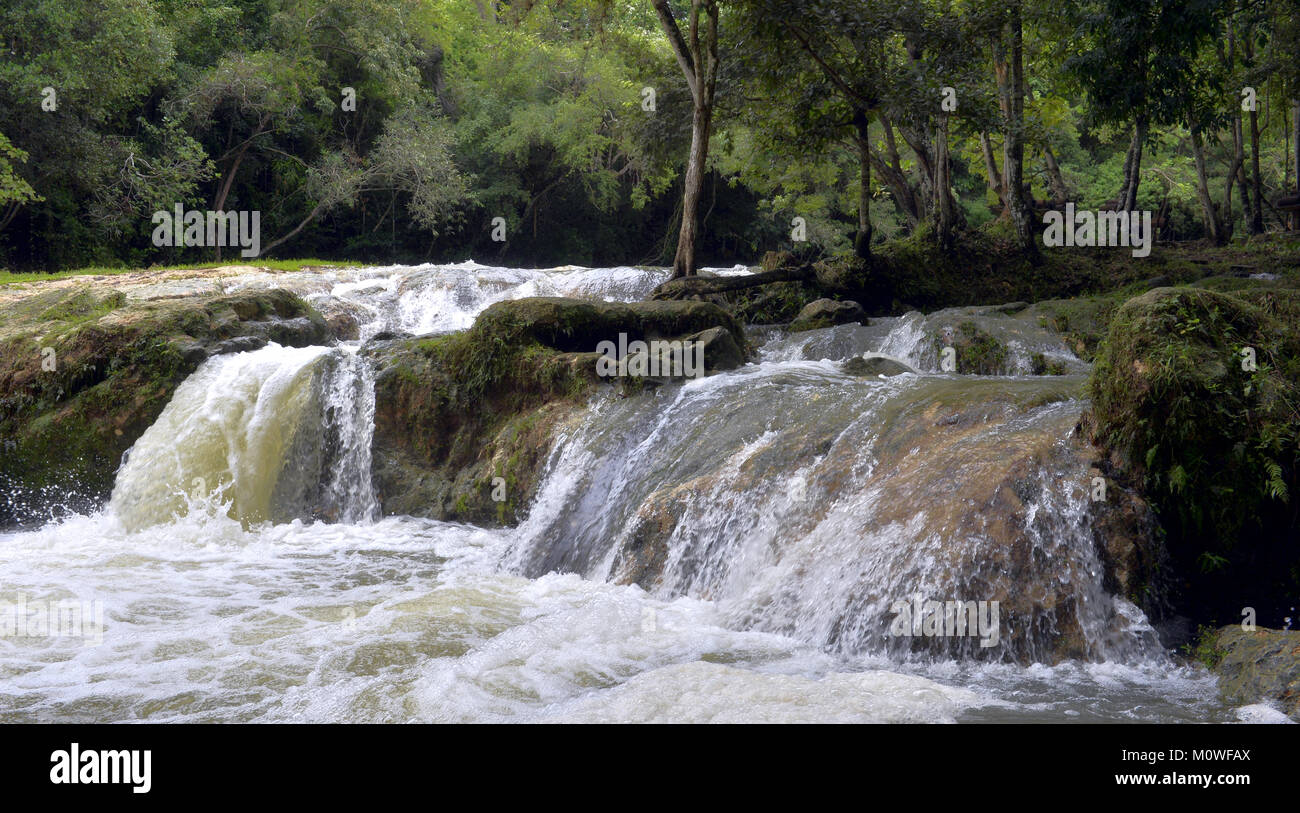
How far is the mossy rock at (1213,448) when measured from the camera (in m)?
5.09

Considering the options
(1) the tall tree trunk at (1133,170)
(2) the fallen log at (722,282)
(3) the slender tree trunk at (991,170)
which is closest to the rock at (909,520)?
(2) the fallen log at (722,282)

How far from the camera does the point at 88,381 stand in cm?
1098

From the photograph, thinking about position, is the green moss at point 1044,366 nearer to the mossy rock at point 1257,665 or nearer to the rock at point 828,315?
the rock at point 828,315

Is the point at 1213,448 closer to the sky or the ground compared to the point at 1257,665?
closer to the sky

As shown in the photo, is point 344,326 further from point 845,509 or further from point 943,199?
point 845,509

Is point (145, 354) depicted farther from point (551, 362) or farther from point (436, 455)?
point (551, 362)

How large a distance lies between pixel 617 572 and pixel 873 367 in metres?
4.36

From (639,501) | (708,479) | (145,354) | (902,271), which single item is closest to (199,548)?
(145,354)

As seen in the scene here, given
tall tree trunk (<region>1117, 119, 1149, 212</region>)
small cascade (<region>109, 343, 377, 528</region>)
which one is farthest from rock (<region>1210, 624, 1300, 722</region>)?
tall tree trunk (<region>1117, 119, 1149, 212</region>)

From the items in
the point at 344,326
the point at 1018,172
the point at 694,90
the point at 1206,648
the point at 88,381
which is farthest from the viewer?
the point at 1018,172

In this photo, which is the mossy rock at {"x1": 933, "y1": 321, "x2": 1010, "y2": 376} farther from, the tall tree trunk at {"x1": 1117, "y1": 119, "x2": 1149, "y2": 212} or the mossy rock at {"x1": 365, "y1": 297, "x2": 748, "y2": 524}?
the tall tree trunk at {"x1": 1117, "y1": 119, "x2": 1149, "y2": 212}

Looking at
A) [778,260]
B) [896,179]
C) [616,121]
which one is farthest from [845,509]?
[616,121]

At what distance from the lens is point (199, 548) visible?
29.0ft

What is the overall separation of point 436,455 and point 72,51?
15.1 m
